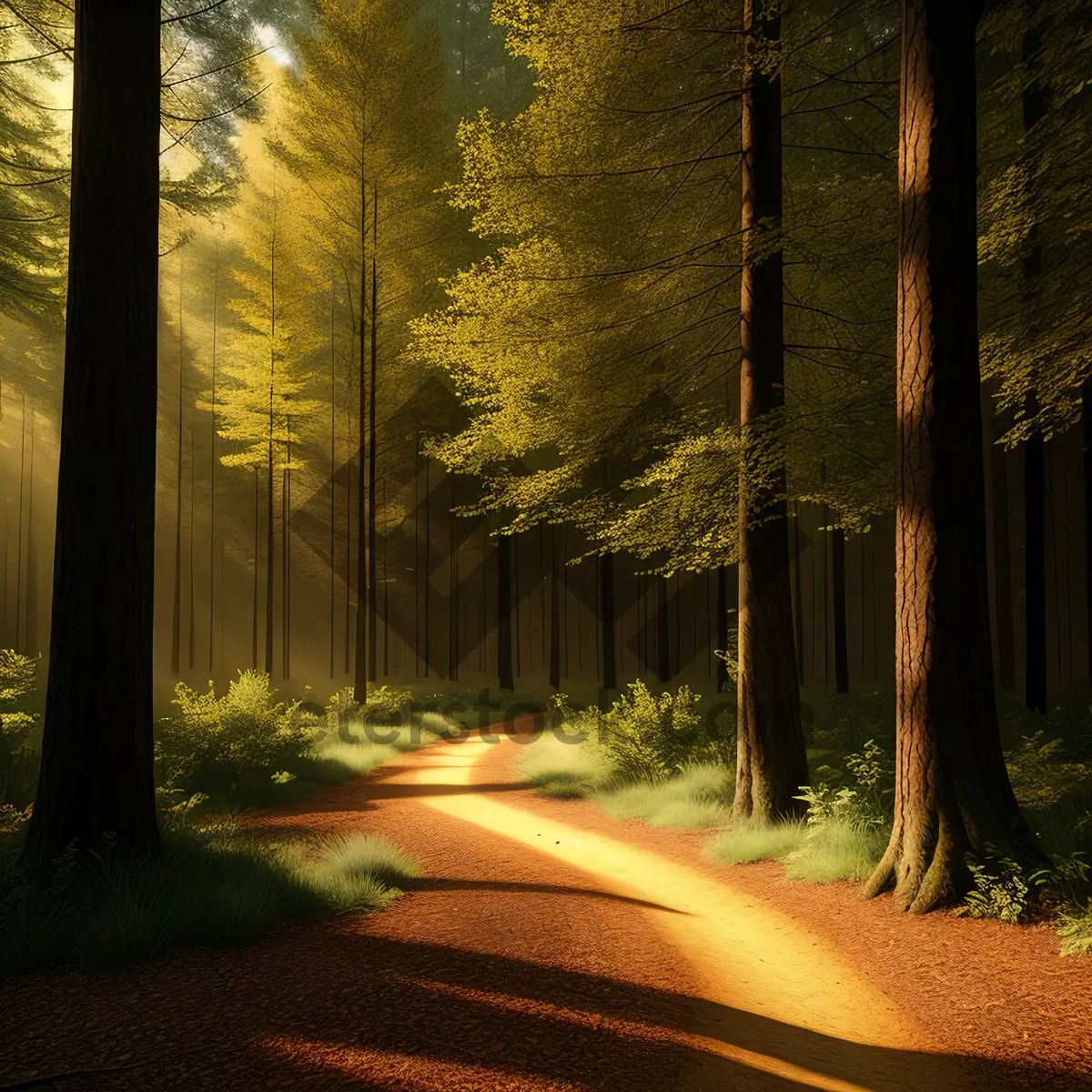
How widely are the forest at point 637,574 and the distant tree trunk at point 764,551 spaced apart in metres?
0.04

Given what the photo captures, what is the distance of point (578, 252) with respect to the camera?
31.2ft

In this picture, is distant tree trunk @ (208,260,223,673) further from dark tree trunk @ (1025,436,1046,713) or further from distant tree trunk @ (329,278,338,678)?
dark tree trunk @ (1025,436,1046,713)

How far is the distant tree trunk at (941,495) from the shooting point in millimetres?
5688

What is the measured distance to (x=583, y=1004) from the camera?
411 centimetres

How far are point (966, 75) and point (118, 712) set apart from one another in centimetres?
773

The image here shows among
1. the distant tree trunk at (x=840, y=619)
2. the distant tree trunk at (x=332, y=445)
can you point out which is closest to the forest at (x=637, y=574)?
the distant tree trunk at (x=840, y=619)

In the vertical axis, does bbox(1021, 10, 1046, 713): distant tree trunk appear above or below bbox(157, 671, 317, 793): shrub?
above

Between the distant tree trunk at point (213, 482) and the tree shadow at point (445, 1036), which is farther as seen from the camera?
the distant tree trunk at point (213, 482)

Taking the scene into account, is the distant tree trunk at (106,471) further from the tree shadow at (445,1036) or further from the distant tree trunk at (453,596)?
the distant tree trunk at (453,596)

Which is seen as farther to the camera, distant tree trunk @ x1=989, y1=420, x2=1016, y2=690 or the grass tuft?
distant tree trunk @ x1=989, y1=420, x2=1016, y2=690

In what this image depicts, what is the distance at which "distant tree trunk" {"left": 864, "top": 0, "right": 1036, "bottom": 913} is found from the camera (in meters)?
5.69

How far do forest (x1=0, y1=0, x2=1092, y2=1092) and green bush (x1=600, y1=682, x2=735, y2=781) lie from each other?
71 millimetres

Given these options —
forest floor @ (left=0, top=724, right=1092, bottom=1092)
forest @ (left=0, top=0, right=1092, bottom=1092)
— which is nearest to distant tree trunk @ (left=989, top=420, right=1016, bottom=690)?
forest @ (left=0, top=0, right=1092, bottom=1092)

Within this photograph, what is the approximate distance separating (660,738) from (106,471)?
8128 mm
